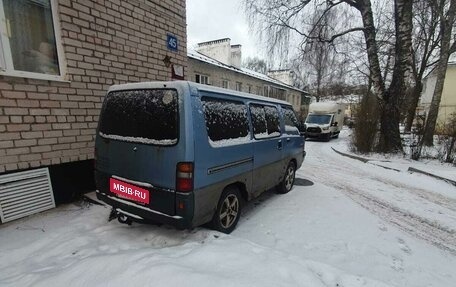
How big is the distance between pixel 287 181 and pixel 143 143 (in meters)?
3.47

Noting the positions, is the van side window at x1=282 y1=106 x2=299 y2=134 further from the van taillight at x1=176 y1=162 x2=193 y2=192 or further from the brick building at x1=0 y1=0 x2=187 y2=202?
the brick building at x1=0 y1=0 x2=187 y2=202

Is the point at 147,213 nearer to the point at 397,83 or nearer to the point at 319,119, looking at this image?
the point at 397,83

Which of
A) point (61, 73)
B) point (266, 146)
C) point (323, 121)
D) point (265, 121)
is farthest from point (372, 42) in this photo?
point (61, 73)

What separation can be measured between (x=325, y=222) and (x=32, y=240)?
3.94 meters

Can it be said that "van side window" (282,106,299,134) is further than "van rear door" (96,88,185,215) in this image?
Yes

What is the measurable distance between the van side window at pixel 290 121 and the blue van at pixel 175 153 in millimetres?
1576

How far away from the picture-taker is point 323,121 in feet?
58.5

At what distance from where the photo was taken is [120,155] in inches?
119

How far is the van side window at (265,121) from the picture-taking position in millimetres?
3992

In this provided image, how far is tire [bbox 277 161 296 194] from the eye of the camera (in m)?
5.31

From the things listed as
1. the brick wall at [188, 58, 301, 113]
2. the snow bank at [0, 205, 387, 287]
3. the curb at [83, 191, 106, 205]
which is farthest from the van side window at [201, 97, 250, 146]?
the brick wall at [188, 58, 301, 113]

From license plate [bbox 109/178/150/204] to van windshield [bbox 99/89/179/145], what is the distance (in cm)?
52

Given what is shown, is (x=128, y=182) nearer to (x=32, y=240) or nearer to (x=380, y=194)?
(x=32, y=240)

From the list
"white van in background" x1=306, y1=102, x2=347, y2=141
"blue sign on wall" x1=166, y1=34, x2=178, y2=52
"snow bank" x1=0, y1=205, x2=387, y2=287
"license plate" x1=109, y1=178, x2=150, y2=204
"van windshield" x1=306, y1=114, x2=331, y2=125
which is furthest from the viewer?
"van windshield" x1=306, y1=114, x2=331, y2=125
